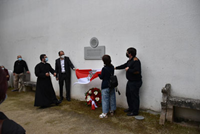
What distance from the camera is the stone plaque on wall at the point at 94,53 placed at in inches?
214

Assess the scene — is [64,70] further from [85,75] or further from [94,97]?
[94,97]

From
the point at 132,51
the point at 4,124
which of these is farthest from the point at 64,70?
the point at 4,124

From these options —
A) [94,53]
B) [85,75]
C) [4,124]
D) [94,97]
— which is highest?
[94,53]

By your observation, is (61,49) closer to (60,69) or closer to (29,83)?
(60,69)

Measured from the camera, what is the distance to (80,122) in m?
4.16

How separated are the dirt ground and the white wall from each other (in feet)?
2.46

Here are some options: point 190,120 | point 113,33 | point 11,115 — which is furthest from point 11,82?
point 190,120

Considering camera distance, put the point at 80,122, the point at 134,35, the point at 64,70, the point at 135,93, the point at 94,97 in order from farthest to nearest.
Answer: the point at 64,70, the point at 94,97, the point at 134,35, the point at 135,93, the point at 80,122

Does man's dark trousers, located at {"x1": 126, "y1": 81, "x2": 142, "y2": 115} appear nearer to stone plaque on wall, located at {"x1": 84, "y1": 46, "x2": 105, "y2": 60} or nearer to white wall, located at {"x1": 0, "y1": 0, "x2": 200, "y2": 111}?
white wall, located at {"x1": 0, "y1": 0, "x2": 200, "y2": 111}

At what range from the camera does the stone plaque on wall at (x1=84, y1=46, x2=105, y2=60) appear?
214 inches

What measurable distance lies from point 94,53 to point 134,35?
154 cm

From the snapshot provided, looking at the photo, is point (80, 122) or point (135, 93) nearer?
point (80, 122)

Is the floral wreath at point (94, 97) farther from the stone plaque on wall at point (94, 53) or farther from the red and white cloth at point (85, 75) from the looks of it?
the stone plaque on wall at point (94, 53)

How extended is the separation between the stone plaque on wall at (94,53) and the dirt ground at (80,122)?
5.46 ft
